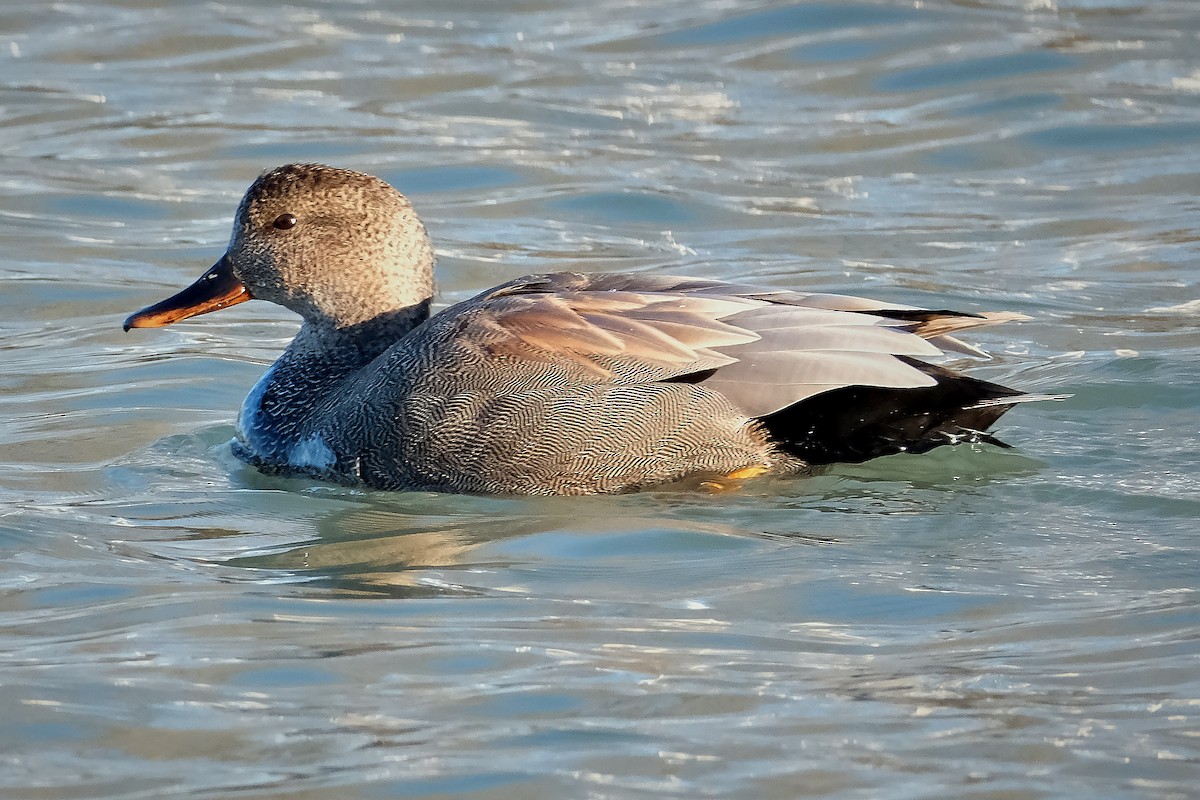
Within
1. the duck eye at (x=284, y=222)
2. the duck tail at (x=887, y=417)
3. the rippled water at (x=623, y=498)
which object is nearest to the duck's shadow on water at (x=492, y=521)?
the rippled water at (x=623, y=498)

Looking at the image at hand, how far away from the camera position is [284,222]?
6.52m

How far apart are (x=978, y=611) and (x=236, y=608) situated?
197 cm

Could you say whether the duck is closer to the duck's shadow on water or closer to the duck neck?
the duck's shadow on water

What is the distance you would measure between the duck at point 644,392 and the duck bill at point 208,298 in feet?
2.53

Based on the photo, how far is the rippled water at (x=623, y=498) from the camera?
13.2 feet

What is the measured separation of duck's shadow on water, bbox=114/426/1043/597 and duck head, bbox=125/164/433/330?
2.40 ft

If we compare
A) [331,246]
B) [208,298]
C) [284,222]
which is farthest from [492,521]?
[208,298]

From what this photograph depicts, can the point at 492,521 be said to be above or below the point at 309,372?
below

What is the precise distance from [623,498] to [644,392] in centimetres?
35

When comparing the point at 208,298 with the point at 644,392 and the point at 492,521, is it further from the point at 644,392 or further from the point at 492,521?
the point at 644,392

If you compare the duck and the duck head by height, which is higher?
the duck head

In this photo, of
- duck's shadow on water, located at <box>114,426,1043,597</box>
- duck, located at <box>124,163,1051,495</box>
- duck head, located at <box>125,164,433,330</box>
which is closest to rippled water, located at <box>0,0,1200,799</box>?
duck's shadow on water, located at <box>114,426,1043,597</box>

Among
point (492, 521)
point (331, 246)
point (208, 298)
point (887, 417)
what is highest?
point (331, 246)

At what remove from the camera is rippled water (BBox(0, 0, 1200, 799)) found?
4031 mm
